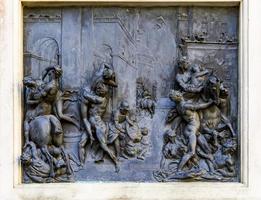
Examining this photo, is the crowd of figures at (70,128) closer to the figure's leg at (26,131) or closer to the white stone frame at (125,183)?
the figure's leg at (26,131)

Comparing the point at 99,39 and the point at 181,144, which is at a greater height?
the point at 99,39

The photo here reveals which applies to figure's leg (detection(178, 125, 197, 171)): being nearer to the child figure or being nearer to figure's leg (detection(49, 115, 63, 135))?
the child figure

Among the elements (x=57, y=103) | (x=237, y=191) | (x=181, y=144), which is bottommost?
(x=237, y=191)

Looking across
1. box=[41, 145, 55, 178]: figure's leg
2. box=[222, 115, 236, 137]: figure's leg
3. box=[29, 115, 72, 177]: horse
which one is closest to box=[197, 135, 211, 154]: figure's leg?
box=[222, 115, 236, 137]: figure's leg

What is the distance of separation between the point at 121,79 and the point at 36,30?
37.6 inches

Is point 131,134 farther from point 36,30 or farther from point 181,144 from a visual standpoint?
point 36,30

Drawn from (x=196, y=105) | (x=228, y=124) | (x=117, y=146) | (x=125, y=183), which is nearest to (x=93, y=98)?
(x=117, y=146)

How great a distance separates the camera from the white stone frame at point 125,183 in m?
6.28

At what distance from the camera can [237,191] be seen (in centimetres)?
627

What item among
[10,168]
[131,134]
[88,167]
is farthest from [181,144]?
[10,168]

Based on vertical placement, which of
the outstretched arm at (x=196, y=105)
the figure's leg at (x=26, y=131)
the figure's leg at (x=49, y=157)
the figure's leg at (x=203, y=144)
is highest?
the outstretched arm at (x=196, y=105)

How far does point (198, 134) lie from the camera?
639cm

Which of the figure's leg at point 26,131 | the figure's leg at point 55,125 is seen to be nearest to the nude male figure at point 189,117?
the figure's leg at point 55,125

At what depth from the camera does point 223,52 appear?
6.49 m
